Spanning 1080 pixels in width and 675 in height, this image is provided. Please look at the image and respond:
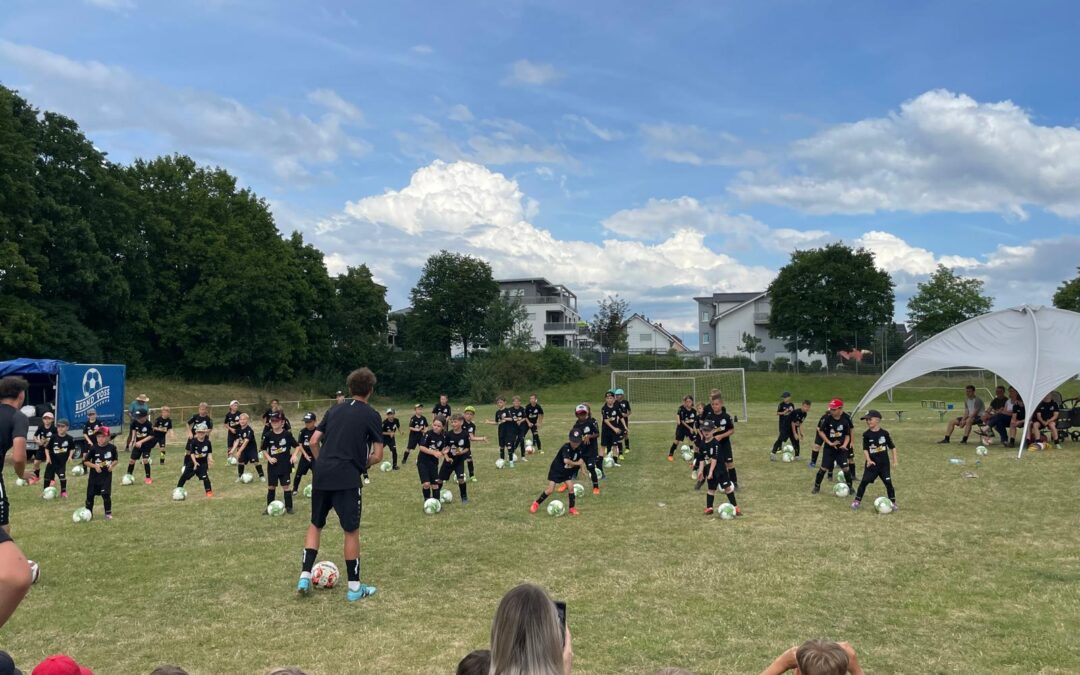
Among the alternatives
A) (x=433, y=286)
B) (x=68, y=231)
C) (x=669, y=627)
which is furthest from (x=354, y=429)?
(x=433, y=286)

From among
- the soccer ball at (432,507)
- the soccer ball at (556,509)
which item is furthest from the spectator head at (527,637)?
the soccer ball at (432,507)

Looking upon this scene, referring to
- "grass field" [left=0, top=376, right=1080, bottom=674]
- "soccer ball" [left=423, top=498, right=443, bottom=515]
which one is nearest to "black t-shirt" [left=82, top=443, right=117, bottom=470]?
"grass field" [left=0, top=376, right=1080, bottom=674]

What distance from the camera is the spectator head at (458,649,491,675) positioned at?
3070mm

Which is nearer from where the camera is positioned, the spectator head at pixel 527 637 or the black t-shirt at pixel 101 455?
the spectator head at pixel 527 637

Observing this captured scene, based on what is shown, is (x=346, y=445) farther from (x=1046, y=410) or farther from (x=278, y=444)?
(x=1046, y=410)

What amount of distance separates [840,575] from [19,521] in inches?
532

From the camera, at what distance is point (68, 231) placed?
38.3 meters

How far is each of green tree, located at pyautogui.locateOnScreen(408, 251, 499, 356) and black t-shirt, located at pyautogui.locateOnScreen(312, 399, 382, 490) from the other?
197 feet

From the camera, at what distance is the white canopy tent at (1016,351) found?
2031cm

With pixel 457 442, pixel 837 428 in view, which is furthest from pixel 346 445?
pixel 837 428

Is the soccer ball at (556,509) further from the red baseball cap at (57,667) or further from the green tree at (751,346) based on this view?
the green tree at (751,346)

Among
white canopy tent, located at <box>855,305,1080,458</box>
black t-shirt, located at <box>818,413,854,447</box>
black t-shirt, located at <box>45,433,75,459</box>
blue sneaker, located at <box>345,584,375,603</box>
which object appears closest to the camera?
blue sneaker, located at <box>345,584,375,603</box>

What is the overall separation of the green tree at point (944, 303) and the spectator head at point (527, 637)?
73.7 meters

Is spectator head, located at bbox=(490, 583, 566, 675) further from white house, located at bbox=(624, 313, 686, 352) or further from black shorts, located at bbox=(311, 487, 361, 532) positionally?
white house, located at bbox=(624, 313, 686, 352)
